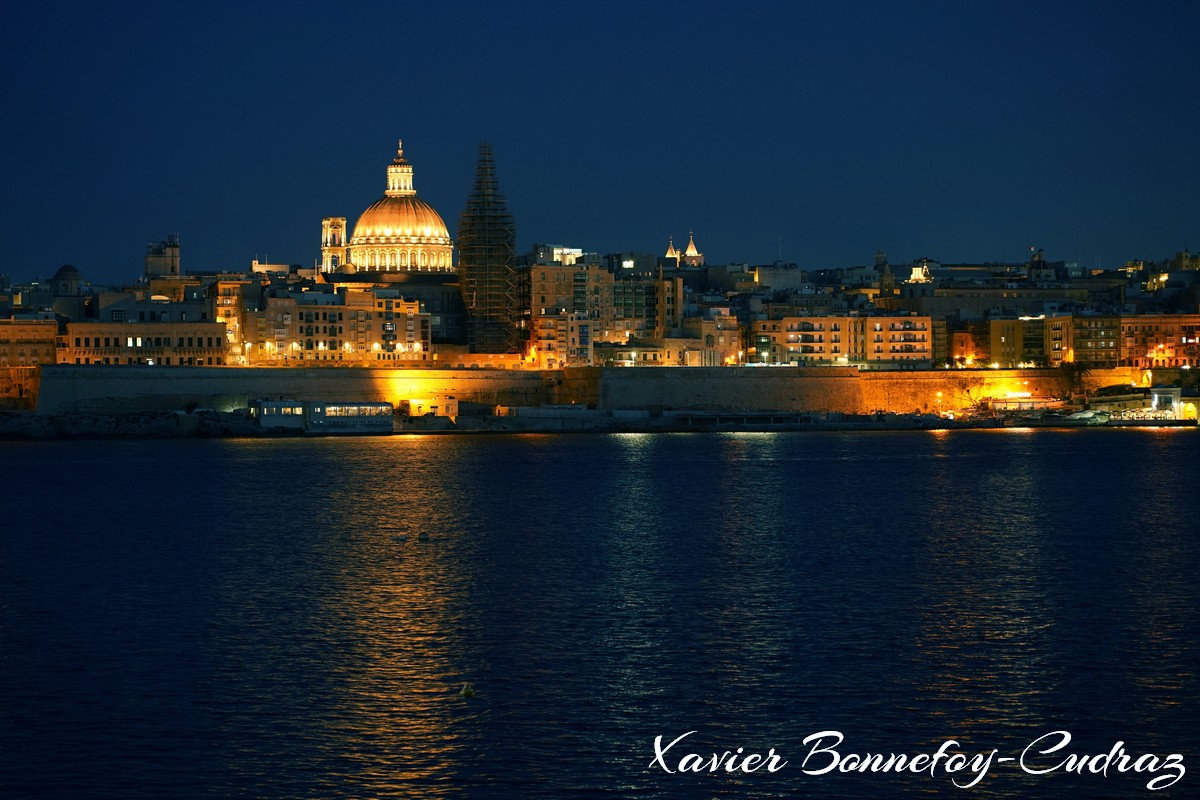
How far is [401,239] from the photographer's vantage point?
8844 cm

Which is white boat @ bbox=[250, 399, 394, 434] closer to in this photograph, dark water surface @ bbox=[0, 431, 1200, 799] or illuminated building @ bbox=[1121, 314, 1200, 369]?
dark water surface @ bbox=[0, 431, 1200, 799]

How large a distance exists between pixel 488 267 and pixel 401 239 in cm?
1495

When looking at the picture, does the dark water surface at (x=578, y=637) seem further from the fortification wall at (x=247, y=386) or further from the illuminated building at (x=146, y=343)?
the illuminated building at (x=146, y=343)

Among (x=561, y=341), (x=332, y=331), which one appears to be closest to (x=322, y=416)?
(x=332, y=331)

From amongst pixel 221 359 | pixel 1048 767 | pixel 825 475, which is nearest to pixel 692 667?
pixel 1048 767

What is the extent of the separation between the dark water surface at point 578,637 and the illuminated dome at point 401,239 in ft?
177

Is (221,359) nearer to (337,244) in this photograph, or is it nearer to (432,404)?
(432,404)

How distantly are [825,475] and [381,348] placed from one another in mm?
32662

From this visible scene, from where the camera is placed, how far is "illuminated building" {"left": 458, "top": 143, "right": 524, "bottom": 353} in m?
73.4

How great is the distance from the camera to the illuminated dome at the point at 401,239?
289 ft

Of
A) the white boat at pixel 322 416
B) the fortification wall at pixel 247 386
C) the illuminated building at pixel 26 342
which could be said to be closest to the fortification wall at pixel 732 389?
the fortification wall at pixel 247 386

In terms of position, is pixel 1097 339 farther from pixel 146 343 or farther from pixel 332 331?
pixel 146 343

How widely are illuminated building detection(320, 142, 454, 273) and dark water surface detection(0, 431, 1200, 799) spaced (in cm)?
5388

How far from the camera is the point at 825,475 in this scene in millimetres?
39219
